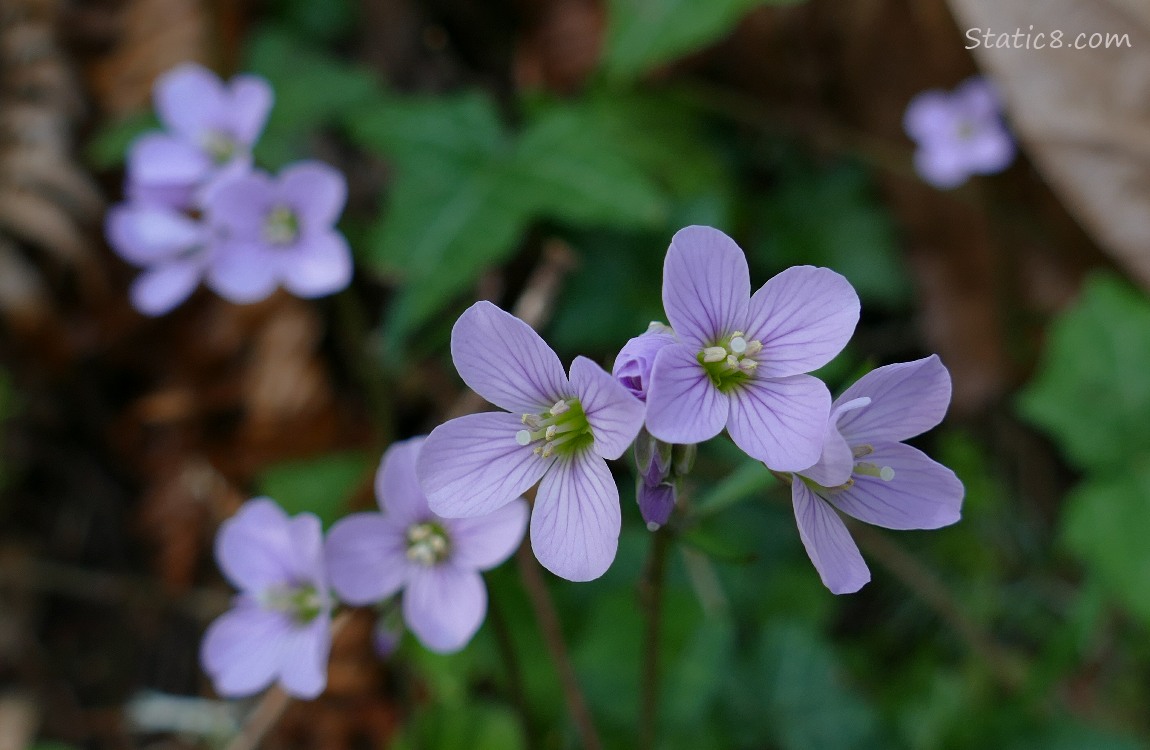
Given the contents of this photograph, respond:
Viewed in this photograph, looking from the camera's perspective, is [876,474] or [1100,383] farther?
[1100,383]

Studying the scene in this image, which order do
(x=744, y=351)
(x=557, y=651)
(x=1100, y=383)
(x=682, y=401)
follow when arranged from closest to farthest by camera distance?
(x=682, y=401)
(x=744, y=351)
(x=557, y=651)
(x=1100, y=383)

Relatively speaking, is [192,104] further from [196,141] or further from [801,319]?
[801,319]

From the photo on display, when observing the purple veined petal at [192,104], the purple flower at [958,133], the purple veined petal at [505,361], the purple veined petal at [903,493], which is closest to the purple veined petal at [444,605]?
the purple veined petal at [505,361]

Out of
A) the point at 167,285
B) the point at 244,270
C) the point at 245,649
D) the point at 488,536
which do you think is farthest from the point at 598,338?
the point at 245,649

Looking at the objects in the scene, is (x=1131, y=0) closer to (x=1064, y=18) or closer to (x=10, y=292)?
(x=1064, y=18)

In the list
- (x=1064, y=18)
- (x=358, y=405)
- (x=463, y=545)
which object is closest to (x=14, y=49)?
(x=358, y=405)

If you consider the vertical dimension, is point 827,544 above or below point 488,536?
above

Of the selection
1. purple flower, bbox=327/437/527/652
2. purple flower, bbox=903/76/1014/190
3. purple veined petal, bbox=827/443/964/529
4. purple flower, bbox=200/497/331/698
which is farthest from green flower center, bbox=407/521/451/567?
purple flower, bbox=903/76/1014/190
